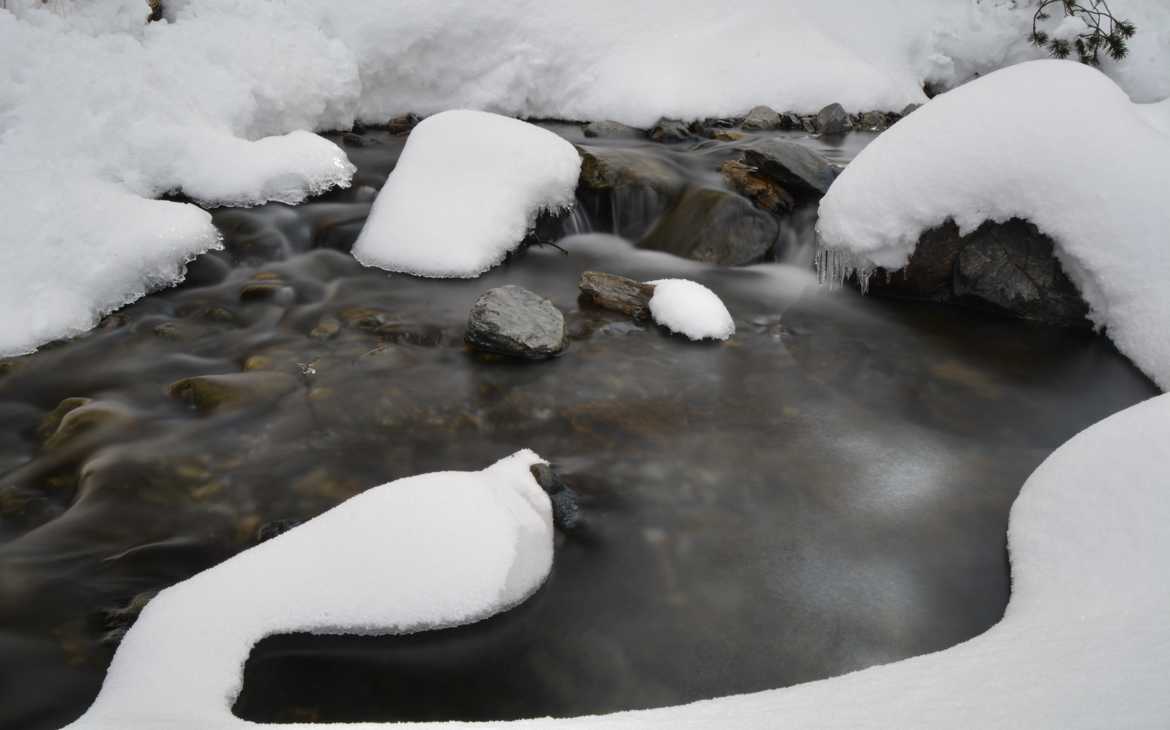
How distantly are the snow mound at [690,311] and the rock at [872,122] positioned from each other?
218 inches

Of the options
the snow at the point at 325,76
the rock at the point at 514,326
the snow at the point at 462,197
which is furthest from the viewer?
the snow at the point at 462,197

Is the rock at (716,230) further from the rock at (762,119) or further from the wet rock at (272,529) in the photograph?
the wet rock at (272,529)

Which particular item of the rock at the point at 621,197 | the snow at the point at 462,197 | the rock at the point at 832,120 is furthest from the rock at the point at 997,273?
the rock at the point at 832,120

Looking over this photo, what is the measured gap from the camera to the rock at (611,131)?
7773mm

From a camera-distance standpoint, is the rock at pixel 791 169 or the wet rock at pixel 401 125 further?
the wet rock at pixel 401 125

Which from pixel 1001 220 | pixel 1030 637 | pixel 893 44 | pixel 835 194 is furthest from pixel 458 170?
pixel 893 44

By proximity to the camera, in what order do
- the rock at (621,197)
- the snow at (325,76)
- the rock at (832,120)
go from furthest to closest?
the rock at (832,120), the rock at (621,197), the snow at (325,76)

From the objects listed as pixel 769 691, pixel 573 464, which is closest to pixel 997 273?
pixel 573 464

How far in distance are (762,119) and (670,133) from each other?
4.58 feet

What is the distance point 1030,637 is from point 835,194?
357 centimetres

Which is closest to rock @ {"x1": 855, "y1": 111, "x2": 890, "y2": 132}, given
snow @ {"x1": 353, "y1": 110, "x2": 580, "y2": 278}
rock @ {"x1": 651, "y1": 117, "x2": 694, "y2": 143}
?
rock @ {"x1": 651, "y1": 117, "x2": 694, "y2": 143}

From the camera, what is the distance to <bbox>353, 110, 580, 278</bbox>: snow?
4.85 meters

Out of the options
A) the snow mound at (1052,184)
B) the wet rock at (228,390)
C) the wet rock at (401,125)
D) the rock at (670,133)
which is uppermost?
the snow mound at (1052,184)

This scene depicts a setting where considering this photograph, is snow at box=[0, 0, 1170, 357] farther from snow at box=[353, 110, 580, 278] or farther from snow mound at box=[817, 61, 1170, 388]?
snow mound at box=[817, 61, 1170, 388]
